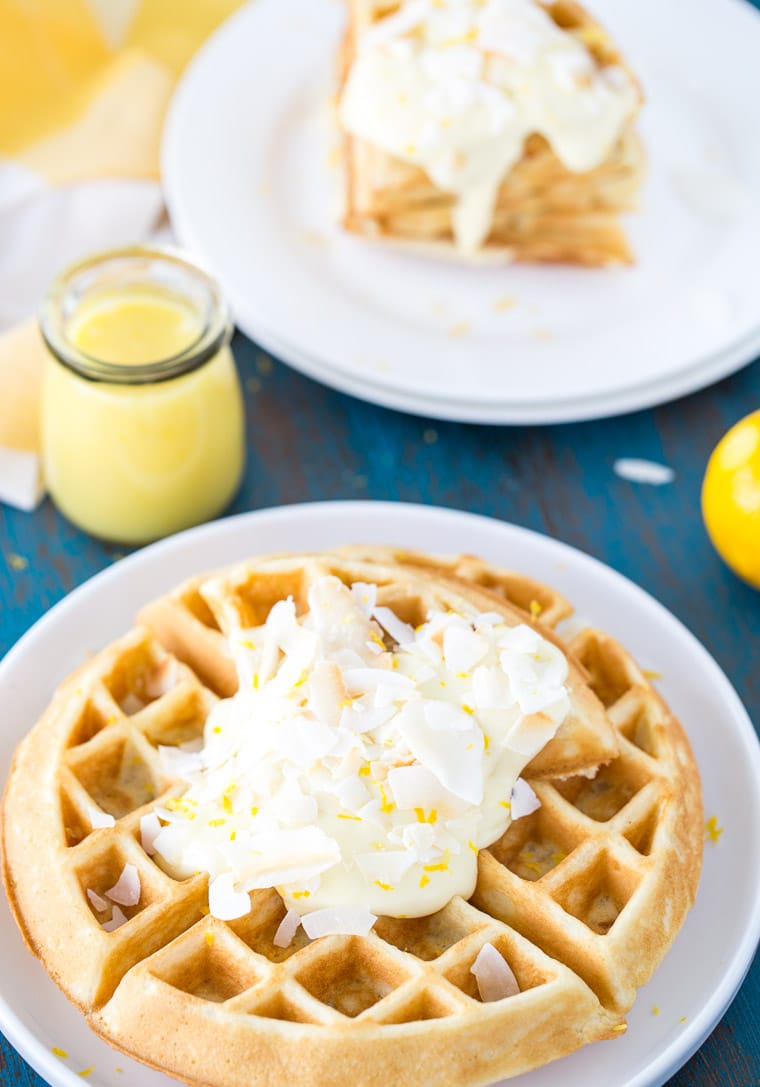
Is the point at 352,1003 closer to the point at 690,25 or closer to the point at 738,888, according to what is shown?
the point at 738,888

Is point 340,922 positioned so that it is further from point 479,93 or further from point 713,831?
point 479,93

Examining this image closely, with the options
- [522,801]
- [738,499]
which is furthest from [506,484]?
[522,801]

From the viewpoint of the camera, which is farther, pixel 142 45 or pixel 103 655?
pixel 142 45

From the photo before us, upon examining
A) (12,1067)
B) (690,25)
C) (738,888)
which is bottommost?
(12,1067)

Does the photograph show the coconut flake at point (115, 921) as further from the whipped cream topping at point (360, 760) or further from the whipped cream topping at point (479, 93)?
the whipped cream topping at point (479, 93)

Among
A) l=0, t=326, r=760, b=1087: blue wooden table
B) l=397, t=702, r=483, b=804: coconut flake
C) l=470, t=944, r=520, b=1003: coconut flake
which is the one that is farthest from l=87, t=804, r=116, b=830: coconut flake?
l=0, t=326, r=760, b=1087: blue wooden table

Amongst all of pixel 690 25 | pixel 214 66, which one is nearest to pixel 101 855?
pixel 214 66
